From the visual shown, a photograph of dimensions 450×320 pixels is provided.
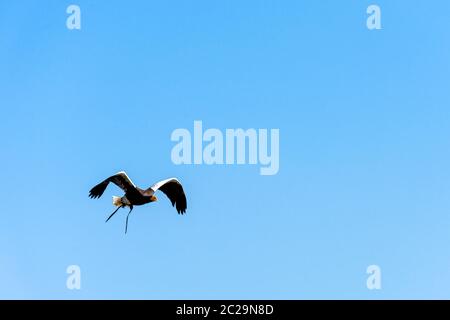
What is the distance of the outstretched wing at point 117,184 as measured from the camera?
2523 cm

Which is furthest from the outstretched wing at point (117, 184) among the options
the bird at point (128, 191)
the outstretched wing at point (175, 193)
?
the outstretched wing at point (175, 193)

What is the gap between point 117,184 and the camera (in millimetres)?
25562

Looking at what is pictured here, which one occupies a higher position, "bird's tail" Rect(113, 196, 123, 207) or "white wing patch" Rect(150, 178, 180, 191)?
"white wing patch" Rect(150, 178, 180, 191)

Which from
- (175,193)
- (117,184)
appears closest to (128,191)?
(117,184)

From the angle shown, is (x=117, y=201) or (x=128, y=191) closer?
(x=128, y=191)

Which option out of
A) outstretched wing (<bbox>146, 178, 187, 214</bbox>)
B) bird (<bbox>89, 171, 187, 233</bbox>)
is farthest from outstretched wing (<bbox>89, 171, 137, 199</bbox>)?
outstretched wing (<bbox>146, 178, 187, 214</bbox>)

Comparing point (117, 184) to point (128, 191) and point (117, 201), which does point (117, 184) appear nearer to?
point (128, 191)

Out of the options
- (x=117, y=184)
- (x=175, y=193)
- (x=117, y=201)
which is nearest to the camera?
(x=117, y=184)

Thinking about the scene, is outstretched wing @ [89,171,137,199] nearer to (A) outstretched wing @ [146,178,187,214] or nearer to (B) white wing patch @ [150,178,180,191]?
(B) white wing patch @ [150,178,180,191]

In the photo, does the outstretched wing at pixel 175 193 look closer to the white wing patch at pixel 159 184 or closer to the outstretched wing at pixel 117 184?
the white wing patch at pixel 159 184

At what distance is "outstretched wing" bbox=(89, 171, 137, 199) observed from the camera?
2523 cm
